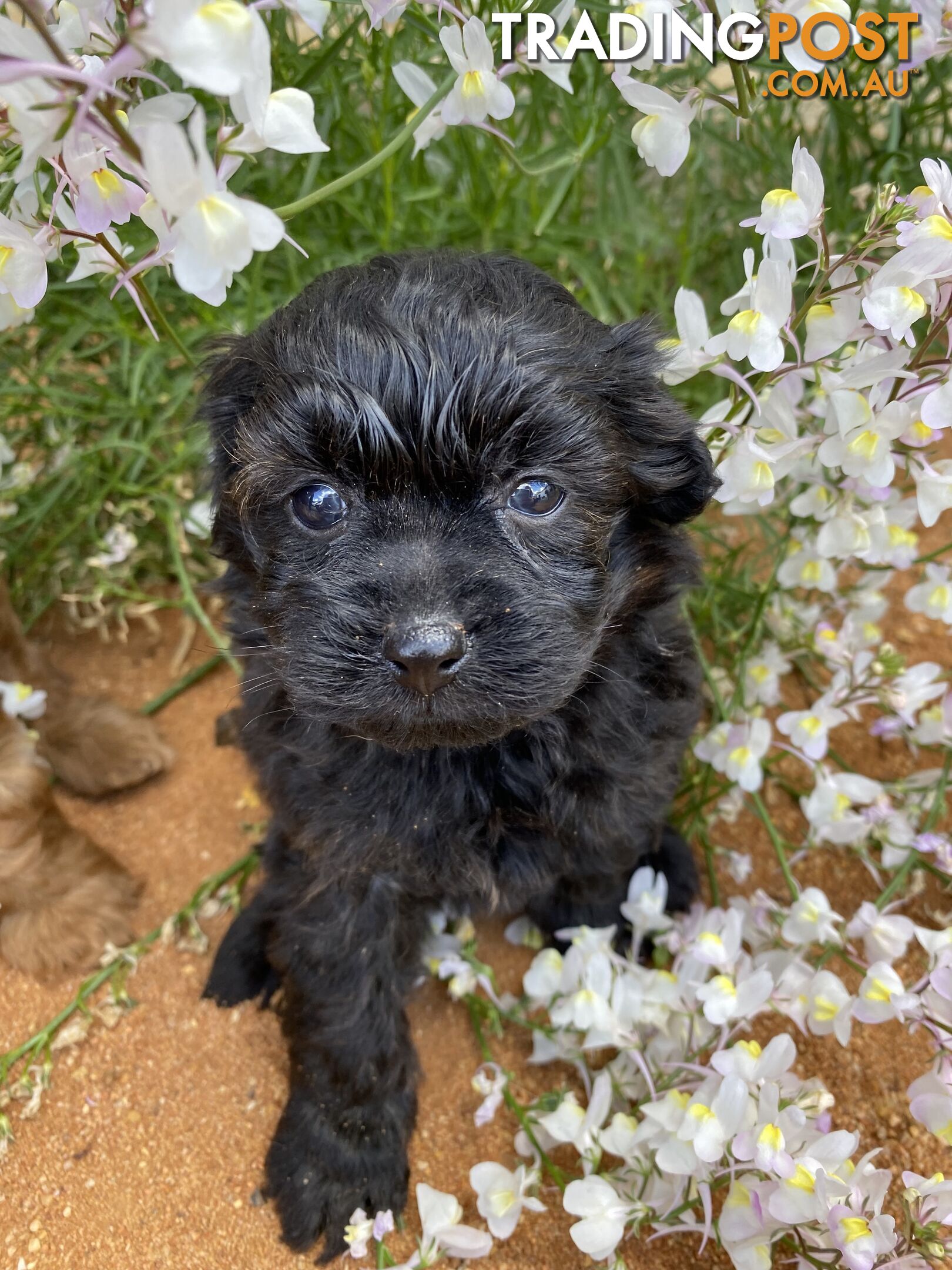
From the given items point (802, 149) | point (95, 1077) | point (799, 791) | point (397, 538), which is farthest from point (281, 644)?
point (799, 791)

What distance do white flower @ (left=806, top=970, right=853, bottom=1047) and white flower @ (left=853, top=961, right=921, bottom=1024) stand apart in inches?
1.2

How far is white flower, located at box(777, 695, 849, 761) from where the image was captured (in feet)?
5.55

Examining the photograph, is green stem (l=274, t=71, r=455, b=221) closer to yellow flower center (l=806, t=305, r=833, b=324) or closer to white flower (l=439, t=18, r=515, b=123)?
white flower (l=439, t=18, r=515, b=123)

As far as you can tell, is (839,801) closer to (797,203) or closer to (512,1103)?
(512,1103)

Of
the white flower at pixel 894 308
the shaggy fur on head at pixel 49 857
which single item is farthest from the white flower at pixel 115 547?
the white flower at pixel 894 308

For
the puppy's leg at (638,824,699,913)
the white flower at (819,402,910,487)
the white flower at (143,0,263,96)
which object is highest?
the white flower at (143,0,263,96)

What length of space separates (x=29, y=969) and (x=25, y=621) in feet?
3.43

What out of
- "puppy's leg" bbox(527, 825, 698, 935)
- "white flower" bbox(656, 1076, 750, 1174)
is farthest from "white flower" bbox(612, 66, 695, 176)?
"white flower" bbox(656, 1076, 750, 1174)

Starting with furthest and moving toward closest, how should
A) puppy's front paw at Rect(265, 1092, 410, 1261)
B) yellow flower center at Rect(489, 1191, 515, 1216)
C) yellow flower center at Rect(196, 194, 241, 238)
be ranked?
puppy's front paw at Rect(265, 1092, 410, 1261) < yellow flower center at Rect(489, 1191, 515, 1216) < yellow flower center at Rect(196, 194, 241, 238)

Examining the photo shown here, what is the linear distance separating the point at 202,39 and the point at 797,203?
2.47 feet

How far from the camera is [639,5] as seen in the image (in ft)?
3.72

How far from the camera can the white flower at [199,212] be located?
790 mm

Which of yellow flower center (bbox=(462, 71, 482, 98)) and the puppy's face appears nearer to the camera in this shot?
the puppy's face

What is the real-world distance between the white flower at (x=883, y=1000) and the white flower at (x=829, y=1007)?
0.10ft
